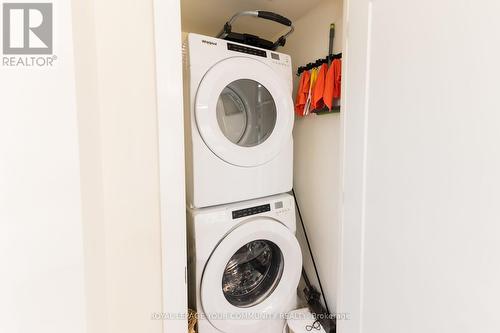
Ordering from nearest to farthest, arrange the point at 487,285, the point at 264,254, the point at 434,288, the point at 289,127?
the point at 487,285, the point at 434,288, the point at 289,127, the point at 264,254

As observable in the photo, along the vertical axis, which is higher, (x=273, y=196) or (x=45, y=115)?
(x=45, y=115)

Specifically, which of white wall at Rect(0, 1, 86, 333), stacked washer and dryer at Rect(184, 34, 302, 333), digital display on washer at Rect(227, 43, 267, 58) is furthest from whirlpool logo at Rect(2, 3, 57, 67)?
digital display on washer at Rect(227, 43, 267, 58)

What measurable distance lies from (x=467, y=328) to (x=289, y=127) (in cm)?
106

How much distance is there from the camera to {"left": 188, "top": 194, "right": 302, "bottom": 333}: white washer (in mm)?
1132

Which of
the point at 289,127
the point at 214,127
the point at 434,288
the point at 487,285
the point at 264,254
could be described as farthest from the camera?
the point at 264,254

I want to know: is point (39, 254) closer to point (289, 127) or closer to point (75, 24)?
point (75, 24)

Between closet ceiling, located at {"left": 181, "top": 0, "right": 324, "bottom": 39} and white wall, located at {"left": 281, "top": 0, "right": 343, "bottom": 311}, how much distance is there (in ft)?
0.38

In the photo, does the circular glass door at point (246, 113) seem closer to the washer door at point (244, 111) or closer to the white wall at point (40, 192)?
the washer door at point (244, 111)

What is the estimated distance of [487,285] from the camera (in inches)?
20.6

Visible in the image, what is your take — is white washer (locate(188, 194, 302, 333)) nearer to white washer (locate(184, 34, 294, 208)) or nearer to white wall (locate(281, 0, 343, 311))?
white washer (locate(184, 34, 294, 208))

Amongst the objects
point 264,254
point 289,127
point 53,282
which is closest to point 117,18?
point 53,282

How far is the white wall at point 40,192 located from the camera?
0.52 metres

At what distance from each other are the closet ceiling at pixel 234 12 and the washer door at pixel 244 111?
1.51ft

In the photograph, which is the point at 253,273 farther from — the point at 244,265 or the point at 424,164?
the point at 424,164
